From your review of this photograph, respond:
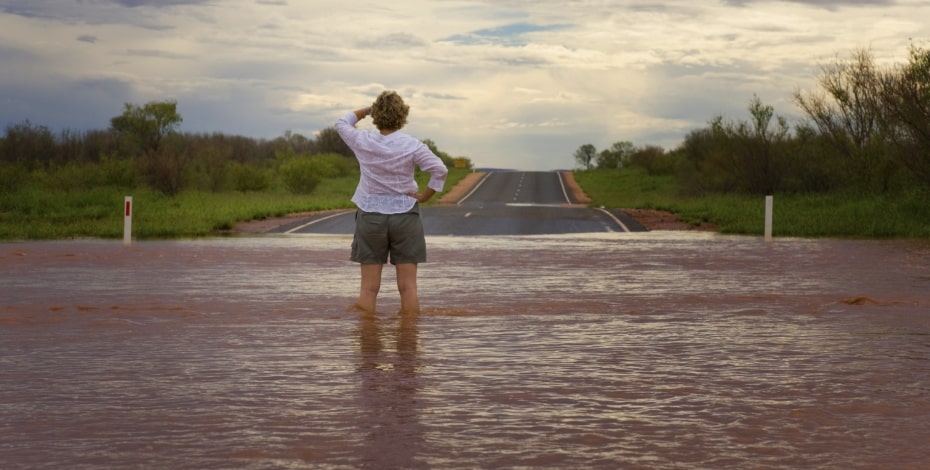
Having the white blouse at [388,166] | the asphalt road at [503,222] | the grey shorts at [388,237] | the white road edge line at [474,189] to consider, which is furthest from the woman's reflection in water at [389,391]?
the white road edge line at [474,189]

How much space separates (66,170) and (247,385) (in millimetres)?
50977

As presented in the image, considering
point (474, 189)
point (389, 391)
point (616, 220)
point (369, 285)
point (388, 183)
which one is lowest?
point (389, 391)

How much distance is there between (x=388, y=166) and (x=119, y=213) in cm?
2864

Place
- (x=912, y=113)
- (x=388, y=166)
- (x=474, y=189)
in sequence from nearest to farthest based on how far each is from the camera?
(x=388, y=166), (x=912, y=113), (x=474, y=189)

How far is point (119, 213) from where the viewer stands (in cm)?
3809

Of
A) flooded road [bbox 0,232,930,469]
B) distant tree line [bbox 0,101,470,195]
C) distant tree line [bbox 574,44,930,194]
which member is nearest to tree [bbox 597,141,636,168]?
distant tree line [bbox 0,101,470,195]

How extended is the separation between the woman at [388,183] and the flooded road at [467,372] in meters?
0.70

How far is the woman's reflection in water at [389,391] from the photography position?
20.9 feet

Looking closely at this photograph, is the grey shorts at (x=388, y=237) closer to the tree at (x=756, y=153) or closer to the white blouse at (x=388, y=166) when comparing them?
the white blouse at (x=388, y=166)

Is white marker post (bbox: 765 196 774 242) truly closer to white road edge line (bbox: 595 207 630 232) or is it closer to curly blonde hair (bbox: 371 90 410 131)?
white road edge line (bbox: 595 207 630 232)

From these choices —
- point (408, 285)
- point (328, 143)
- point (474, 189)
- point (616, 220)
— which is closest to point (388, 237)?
point (408, 285)

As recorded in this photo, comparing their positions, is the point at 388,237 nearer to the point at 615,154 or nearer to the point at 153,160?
the point at 153,160

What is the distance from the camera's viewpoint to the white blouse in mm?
11039

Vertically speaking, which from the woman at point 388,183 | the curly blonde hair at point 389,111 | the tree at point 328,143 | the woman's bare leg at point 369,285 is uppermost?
the tree at point 328,143
